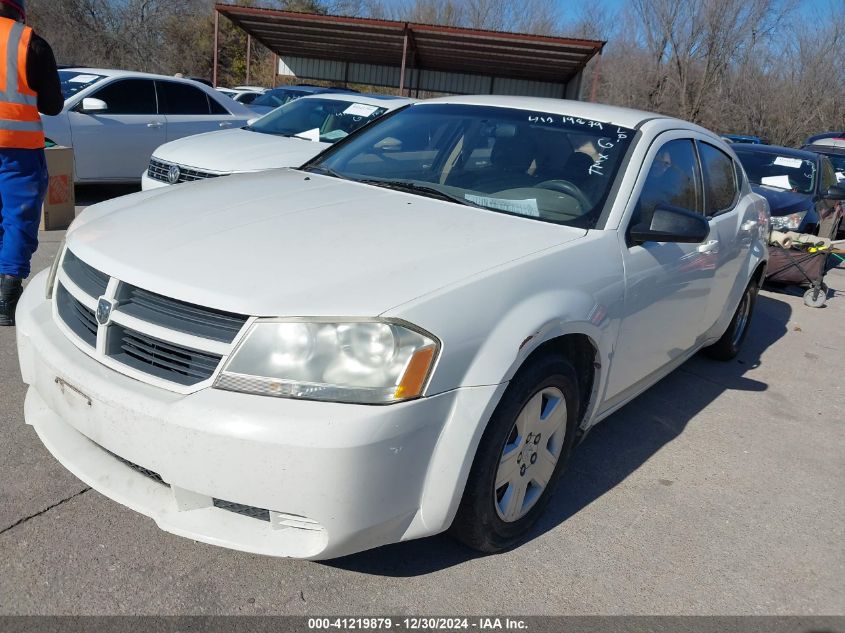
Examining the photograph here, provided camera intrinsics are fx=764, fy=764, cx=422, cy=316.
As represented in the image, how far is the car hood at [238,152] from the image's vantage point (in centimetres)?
648

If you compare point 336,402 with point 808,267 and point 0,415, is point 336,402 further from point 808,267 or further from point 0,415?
point 808,267

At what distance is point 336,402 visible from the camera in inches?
84.0

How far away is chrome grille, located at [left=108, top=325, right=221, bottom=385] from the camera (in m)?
2.23

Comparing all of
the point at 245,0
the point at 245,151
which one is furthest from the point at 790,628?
the point at 245,0

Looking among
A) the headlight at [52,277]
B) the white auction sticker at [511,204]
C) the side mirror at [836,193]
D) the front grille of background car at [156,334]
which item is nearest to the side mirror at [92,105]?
the headlight at [52,277]

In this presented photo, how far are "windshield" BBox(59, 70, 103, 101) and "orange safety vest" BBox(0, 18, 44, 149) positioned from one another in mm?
4307

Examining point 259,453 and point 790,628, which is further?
point 790,628

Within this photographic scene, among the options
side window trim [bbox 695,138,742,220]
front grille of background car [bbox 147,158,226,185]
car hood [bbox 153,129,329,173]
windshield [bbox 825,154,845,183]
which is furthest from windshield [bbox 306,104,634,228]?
windshield [bbox 825,154,845,183]

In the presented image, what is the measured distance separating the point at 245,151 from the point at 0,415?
3.86 meters

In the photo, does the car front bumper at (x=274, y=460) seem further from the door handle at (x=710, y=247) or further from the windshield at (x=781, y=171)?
the windshield at (x=781, y=171)

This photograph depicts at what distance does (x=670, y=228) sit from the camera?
3127mm

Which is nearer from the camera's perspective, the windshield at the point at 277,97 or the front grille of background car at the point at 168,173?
the front grille of background car at the point at 168,173

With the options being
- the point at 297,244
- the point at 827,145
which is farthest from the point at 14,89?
the point at 827,145

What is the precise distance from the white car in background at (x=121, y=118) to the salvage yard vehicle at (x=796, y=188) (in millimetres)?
6453
